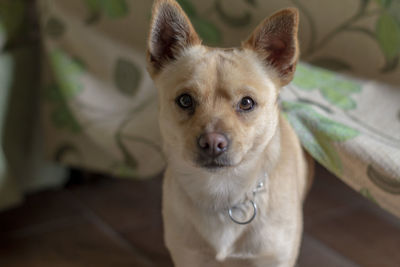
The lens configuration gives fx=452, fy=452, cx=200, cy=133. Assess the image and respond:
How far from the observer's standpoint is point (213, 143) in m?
0.88

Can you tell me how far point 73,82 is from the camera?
150cm

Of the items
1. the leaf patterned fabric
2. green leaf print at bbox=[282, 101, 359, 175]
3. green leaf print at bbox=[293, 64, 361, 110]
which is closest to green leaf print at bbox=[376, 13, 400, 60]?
the leaf patterned fabric

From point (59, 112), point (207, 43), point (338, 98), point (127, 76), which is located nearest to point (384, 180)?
point (338, 98)

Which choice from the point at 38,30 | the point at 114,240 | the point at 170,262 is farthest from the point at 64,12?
the point at 170,262

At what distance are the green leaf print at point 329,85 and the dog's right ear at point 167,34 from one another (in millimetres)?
398

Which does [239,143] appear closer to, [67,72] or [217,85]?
[217,85]

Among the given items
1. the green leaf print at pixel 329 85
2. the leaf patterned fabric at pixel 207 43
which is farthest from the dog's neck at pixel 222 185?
the green leaf print at pixel 329 85

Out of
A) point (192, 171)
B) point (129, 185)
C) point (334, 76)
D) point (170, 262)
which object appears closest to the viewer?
point (192, 171)

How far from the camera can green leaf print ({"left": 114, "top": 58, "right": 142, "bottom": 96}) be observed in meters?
1.49

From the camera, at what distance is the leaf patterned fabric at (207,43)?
1.17 metres

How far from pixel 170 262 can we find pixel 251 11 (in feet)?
2.77

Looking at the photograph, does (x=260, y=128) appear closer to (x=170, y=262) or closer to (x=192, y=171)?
(x=192, y=171)

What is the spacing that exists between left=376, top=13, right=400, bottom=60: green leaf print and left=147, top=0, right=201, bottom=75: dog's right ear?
56 cm

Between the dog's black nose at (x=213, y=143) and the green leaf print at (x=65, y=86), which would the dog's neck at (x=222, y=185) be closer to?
the dog's black nose at (x=213, y=143)
